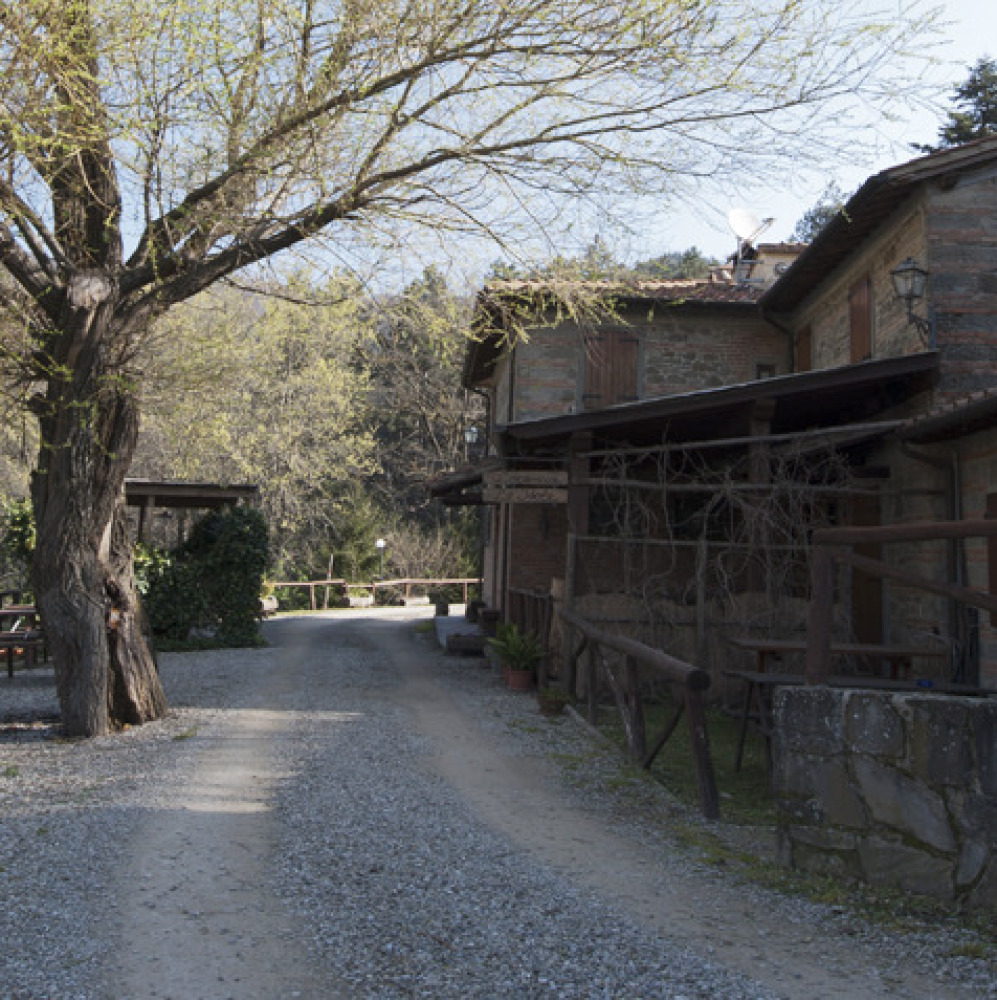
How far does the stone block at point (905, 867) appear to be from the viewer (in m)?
3.79

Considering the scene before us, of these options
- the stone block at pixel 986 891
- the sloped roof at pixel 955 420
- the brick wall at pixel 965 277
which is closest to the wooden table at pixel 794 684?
the stone block at pixel 986 891

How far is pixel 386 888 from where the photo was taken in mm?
4074

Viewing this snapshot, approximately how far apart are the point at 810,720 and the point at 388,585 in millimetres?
24408

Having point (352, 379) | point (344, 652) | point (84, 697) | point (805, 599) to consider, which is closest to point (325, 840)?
point (84, 697)

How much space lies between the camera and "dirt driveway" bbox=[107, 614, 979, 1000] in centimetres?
315

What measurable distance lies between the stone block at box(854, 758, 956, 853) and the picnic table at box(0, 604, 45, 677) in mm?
8783

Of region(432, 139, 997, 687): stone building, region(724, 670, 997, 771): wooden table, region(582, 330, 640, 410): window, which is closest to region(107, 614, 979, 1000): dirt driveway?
region(724, 670, 997, 771): wooden table

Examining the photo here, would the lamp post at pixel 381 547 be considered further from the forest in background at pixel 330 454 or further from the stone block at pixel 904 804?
the stone block at pixel 904 804

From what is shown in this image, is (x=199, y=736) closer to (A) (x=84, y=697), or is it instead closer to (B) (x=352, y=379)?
(A) (x=84, y=697)

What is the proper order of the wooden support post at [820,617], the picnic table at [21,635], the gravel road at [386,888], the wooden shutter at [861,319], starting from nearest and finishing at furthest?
the gravel road at [386,888] < the wooden support post at [820,617] < the picnic table at [21,635] < the wooden shutter at [861,319]

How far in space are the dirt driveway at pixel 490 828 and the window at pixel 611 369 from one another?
791cm

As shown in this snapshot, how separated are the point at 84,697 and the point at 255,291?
384 cm

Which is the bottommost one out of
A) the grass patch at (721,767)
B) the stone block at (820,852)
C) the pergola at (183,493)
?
the grass patch at (721,767)

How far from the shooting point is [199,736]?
26.4ft
